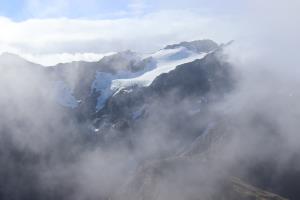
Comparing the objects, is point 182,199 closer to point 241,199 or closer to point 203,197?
point 203,197

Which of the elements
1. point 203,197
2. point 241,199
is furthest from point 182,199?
point 241,199

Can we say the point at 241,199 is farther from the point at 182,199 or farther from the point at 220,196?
the point at 182,199

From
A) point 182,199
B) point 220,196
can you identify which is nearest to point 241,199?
point 220,196
